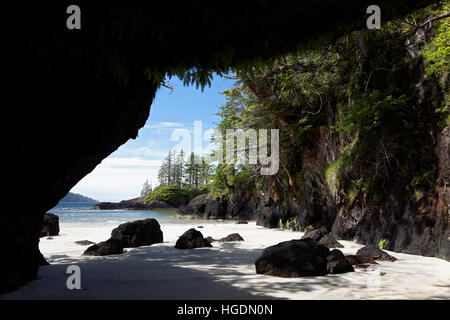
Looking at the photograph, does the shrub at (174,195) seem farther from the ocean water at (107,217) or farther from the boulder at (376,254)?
the boulder at (376,254)

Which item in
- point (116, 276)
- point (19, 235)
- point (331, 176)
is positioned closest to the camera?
point (19, 235)

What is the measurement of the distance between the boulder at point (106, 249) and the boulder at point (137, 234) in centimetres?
127

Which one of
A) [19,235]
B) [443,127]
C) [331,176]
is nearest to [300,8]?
[19,235]

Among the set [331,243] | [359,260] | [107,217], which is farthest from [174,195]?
[359,260]

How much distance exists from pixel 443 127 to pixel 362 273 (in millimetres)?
4474

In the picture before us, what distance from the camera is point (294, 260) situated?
445 centimetres

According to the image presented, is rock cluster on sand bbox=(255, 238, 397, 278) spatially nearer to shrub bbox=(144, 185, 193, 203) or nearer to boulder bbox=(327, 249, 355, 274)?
boulder bbox=(327, 249, 355, 274)

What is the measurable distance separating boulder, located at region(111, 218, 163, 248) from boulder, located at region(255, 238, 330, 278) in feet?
17.1

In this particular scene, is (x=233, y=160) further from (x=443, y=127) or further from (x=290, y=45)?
(x=290, y=45)

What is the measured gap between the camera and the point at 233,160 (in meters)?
15.6

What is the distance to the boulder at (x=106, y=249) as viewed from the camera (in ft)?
22.1

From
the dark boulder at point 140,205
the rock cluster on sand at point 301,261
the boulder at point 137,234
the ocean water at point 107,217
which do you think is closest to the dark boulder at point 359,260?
the rock cluster on sand at point 301,261

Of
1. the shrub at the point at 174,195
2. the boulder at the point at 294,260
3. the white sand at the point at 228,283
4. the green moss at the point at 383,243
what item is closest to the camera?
the white sand at the point at 228,283

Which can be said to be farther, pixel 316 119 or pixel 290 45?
pixel 316 119
